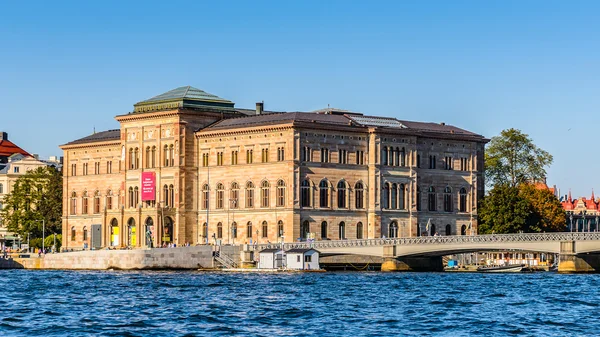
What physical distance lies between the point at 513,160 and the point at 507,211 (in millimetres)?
22022

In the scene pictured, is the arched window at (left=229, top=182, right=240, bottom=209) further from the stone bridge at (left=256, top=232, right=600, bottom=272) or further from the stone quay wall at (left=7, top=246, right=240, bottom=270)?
the stone bridge at (left=256, top=232, right=600, bottom=272)

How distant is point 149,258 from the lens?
141 m

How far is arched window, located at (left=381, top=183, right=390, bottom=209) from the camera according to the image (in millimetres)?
157000

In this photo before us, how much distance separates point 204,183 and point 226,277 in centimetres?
3715

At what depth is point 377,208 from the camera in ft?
512

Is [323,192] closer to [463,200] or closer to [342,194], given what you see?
[342,194]

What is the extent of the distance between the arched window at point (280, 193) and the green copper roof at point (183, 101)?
51.7 feet

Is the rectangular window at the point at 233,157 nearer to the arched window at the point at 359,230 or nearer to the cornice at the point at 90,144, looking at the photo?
the arched window at the point at 359,230

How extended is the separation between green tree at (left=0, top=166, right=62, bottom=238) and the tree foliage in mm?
53403

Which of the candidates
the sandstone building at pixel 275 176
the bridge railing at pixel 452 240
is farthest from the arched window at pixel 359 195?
the bridge railing at pixel 452 240

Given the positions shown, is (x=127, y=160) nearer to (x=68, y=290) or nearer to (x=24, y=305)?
(x=68, y=290)

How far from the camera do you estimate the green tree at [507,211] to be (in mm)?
163000

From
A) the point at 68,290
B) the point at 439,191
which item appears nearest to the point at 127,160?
the point at 439,191

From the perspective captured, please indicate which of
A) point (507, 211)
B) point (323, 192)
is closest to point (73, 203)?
point (323, 192)
